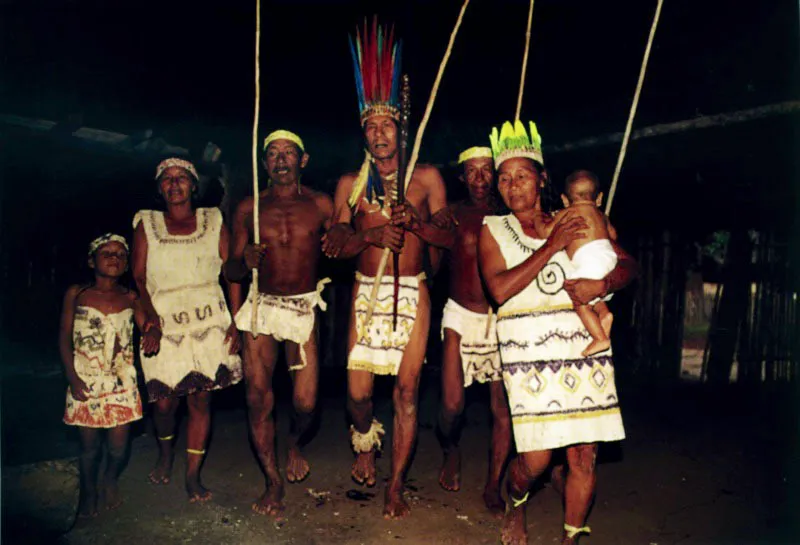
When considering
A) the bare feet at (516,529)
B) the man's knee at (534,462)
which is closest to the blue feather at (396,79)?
the man's knee at (534,462)

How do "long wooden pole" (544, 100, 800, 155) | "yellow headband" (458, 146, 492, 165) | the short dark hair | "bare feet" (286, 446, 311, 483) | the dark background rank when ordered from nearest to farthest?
the short dark hair, "yellow headband" (458, 146, 492, 165), "bare feet" (286, 446, 311, 483), "long wooden pole" (544, 100, 800, 155), the dark background

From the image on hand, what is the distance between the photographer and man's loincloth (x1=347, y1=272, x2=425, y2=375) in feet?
13.4

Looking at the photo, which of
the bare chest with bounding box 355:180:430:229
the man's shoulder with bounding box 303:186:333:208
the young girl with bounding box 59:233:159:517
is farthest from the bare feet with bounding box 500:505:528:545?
the young girl with bounding box 59:233:159:517

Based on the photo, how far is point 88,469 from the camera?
4.09m

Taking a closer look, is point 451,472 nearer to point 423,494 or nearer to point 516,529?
point 423,494

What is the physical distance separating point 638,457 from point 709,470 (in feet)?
1.81

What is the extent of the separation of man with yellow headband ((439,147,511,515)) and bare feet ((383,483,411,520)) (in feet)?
1.89

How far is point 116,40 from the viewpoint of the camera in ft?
18.2

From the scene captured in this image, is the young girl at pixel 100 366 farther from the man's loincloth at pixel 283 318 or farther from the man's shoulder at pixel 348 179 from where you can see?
the man's shoulder at pixel 348 179

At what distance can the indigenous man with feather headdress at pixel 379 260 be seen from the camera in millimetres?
4023

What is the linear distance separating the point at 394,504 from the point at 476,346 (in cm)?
121

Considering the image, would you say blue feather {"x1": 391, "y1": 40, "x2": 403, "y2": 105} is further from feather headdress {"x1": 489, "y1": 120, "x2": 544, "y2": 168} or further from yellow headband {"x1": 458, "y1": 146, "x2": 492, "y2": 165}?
feather headdress {"x1": 489, "y1": 120, "x2": 544, "y2": 168}

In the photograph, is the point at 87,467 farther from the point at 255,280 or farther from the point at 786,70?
the point at 786,70

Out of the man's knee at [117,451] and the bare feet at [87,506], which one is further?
the man's knee at [117,451]
